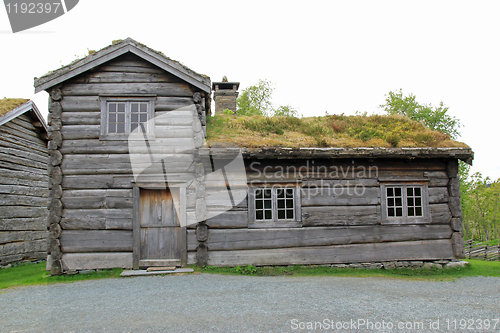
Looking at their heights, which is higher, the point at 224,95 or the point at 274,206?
the point at 224,95

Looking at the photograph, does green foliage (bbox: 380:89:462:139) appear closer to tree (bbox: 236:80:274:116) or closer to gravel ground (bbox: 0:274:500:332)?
tree (bbox: 236:80:274:116)

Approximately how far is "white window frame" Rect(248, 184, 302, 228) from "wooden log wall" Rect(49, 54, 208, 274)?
1584 millimetres

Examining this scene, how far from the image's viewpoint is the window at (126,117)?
966 cm

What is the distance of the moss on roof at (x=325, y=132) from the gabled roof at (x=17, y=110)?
23.5 ft

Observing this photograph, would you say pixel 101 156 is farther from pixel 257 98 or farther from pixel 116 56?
pixel 257 98

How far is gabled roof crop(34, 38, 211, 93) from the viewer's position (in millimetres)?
9469

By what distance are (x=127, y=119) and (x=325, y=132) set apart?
597cm

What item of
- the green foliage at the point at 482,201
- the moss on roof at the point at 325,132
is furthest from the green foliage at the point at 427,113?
the moss on roof at the point at 325,132

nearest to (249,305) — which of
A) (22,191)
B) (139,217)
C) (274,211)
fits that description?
(274,211)

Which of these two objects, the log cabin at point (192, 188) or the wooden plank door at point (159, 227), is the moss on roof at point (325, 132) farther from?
the wooden plank door at point (159, 227)

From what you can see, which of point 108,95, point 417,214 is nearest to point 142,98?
point 108,95

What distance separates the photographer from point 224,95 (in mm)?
14680

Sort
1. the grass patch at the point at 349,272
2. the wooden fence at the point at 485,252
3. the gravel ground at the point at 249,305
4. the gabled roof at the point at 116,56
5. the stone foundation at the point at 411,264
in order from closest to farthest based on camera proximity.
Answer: the gravel ground at the point at 249,305, the grass patch at the point at 349,272, the gabled roof at the point at 116,56, the stone foundation at the point at 411,264, the wooden fence at the point at 485,252

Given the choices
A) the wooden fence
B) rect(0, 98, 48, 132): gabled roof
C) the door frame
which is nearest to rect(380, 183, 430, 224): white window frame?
the door frame
